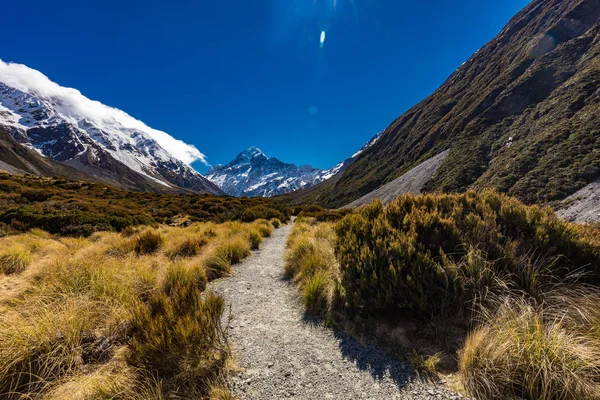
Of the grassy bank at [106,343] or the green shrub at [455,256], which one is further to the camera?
the green shrub at [455,256]

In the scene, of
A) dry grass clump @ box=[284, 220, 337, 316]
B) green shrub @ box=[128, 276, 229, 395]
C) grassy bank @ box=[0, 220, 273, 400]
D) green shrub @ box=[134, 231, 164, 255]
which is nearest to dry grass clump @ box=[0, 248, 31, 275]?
grassy bank @ box=[0, 220, 273, 400]

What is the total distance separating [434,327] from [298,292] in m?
2.86

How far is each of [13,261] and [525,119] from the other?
6373cm

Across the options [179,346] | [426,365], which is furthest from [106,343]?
[426,365]

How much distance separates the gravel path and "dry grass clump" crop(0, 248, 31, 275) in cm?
629

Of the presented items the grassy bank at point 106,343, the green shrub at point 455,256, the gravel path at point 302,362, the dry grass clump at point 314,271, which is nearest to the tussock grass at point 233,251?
the dry grass clump at point 314,271

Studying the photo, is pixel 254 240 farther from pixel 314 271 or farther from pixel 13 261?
pixel 13 261

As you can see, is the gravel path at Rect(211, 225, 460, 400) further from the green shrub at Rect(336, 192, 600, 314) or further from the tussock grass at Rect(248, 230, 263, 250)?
the tussock grass at Rect(248, 230, 263, 250)

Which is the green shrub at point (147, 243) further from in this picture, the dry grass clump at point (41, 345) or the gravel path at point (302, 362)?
the gravel path at point (302, 362)

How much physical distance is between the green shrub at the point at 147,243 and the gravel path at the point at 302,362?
5.11 metres

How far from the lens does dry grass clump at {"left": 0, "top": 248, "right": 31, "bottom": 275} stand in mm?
6109

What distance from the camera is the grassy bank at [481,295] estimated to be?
260 cm

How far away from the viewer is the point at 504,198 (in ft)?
18.1

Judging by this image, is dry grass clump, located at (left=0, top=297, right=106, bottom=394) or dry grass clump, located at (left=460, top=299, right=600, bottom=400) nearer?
dry grass clump, located at (left=460, top=299, right=600, bottom=400)
